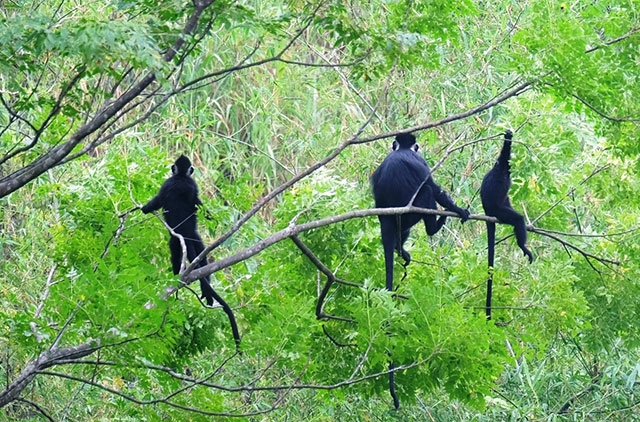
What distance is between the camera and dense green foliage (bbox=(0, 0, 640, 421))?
402 centimetres

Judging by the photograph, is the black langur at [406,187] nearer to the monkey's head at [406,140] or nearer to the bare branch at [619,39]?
the monkey's head at [406,140]

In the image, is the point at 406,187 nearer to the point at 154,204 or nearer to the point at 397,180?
the point at 397,180

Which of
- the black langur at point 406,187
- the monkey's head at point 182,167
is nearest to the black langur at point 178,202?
the monkey's head at point 182,167

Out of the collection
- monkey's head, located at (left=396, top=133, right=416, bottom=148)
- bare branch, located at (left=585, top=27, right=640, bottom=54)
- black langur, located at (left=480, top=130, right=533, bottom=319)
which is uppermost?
bare branch, located at (left=585, top=27, right=640, bottom=54)

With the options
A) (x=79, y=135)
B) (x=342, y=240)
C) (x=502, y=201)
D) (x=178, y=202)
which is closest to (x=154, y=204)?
(x=178, y=202)

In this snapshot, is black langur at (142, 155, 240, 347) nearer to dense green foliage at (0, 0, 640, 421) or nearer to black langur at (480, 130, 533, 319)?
dense green foliage at (0, 0, 640, 421)

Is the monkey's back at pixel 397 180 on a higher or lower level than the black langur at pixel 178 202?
lower

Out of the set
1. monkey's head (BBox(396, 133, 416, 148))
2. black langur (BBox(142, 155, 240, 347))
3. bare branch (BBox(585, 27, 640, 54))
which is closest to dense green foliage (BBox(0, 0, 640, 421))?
bare branch (BBox(585, 27, 640, 54))

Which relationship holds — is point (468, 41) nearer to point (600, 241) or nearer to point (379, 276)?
point (600, 241)

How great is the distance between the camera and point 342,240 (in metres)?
5.57

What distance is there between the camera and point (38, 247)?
7.25 meters

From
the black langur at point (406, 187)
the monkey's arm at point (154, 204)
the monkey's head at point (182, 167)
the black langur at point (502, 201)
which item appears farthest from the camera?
the black langur at point (502, 201)

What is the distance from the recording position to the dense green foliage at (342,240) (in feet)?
13.2

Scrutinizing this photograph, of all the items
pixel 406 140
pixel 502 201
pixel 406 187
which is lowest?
pixel 502 201
